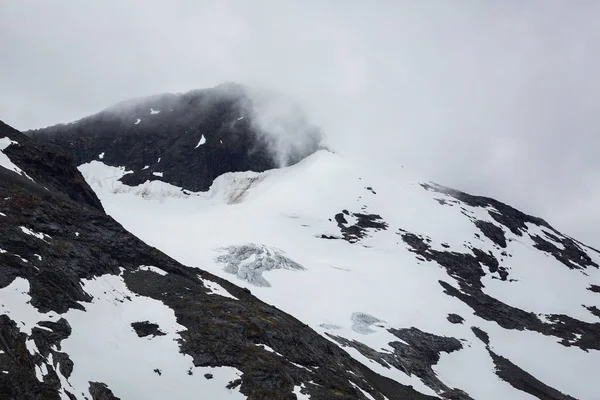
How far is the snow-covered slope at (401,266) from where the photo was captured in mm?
64750

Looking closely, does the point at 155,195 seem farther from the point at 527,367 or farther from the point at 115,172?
the point at 527,367

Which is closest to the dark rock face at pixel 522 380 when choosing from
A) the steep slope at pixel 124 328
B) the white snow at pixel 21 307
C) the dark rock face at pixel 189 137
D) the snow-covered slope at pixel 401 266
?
the snow-covered slope at pixel 401 266

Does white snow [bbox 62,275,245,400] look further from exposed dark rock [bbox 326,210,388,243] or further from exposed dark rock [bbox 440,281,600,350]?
exposed dark rock [bbox 326,210,388,243]

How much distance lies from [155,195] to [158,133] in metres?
29.3

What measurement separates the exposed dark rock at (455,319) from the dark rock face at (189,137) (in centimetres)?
7407

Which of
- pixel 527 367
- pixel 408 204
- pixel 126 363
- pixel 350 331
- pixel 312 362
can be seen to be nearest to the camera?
pixel 126 363

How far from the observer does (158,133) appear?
146m

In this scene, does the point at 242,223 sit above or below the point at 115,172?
below

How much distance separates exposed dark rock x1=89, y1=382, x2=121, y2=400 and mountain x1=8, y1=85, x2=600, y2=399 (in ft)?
1.24

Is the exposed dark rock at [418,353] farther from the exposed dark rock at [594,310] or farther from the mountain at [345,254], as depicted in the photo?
the exposed dark rock at [594,310]

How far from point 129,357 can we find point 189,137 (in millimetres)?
117257

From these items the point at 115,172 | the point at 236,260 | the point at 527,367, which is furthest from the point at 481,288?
the point at 115,172

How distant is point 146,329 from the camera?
119ft

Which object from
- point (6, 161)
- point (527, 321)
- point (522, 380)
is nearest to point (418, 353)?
point (522, 380)
